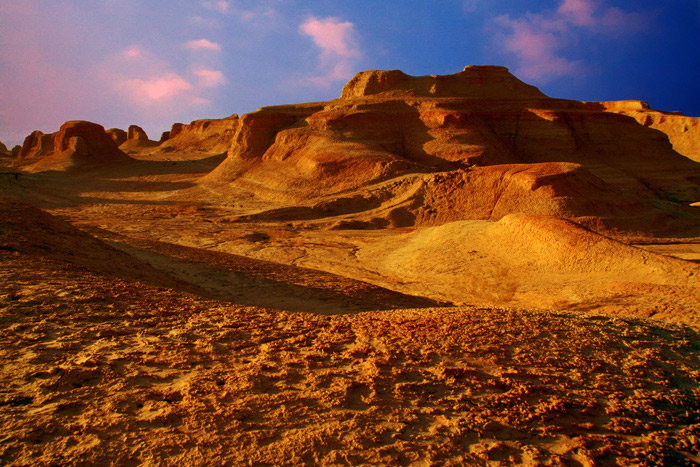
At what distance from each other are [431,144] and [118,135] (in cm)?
5286

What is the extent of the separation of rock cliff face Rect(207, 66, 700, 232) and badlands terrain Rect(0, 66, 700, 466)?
3.09m

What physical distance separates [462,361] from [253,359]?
132 cm

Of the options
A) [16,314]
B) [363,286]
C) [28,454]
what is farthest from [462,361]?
[363,286]

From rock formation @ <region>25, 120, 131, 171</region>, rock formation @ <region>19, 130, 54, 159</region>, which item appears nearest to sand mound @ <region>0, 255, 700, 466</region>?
rock formation @ <region>25, 120, 131, 171</region>

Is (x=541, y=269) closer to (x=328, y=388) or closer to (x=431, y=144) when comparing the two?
(x=328, y=388)

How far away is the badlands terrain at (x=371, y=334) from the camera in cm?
185

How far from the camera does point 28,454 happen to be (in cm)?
162

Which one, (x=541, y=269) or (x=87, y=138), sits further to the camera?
(x=87, y=138)

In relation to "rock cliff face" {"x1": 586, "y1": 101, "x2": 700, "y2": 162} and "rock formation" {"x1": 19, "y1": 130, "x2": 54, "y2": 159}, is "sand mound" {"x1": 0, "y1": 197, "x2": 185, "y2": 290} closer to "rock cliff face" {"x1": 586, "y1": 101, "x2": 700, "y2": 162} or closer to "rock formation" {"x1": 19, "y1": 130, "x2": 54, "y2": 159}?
"rock cliff face" {"x1": 586, "y1": 101, "x2": 700, "y2": 162}

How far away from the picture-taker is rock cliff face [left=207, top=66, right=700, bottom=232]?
20156 mm

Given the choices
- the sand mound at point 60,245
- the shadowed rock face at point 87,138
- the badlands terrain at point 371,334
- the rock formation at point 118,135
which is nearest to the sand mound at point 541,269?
the badlands terrain at point 371,334

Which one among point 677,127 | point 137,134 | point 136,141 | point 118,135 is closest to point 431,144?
point 677,127

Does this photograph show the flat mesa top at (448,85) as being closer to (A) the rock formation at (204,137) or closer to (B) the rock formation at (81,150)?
(A) the rock formation at (204,137)

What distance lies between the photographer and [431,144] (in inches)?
949
